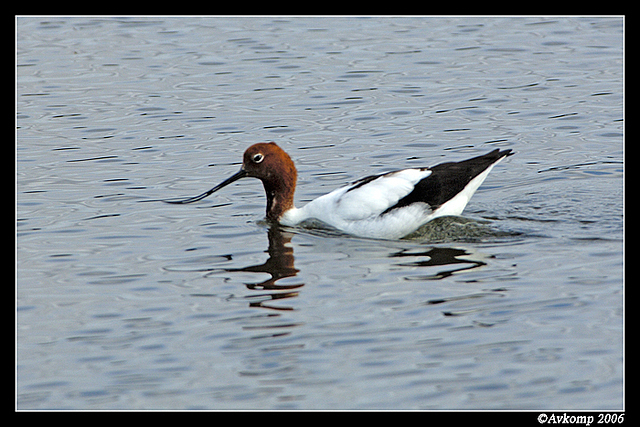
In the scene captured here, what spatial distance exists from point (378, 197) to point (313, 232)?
2.49 feet

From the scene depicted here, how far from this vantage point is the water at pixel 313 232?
605 centimetres

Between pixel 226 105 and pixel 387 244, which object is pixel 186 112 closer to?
→ pixel 226 105

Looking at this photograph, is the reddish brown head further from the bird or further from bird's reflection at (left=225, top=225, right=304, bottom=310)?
bird's reflection at (left=225, top=225, right=304, bottom=310)

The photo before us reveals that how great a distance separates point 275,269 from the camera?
830 centimetres

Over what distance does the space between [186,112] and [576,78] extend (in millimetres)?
6490

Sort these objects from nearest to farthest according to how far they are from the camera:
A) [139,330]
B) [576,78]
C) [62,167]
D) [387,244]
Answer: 1. [139,330]
2. [387,244]
3. [62,167]
4. [576,78]

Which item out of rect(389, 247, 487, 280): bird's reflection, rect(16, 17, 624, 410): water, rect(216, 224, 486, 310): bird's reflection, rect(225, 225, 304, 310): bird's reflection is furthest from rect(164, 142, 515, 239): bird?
rect(389, 247, 487, 280): bird's reflection

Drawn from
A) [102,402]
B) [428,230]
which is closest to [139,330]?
[102,402]

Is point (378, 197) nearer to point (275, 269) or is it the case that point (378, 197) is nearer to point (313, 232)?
point (313, 232)

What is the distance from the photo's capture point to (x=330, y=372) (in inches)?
238

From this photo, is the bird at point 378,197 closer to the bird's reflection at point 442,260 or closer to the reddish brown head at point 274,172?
the reddish brown head at point 274,172

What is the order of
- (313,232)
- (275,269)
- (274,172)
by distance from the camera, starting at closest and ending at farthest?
(275,269), (313,232), (274,172)

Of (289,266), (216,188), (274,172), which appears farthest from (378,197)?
(216,188)

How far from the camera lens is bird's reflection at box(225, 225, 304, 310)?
7.50 m
